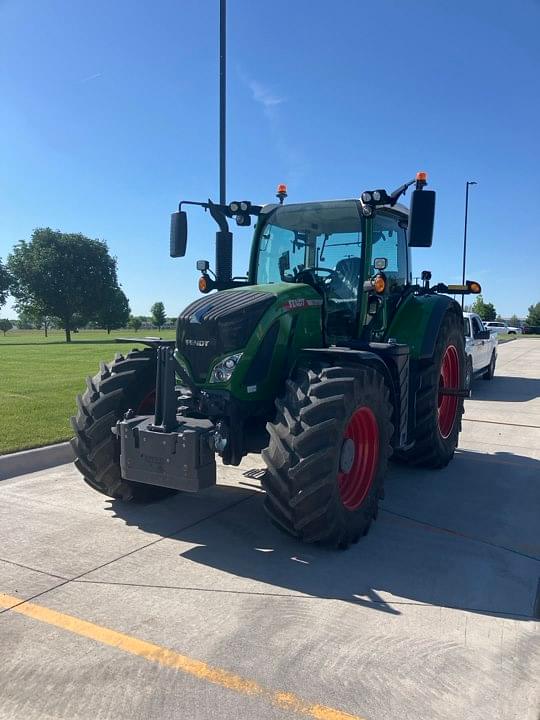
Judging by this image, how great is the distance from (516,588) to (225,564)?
1.97 m

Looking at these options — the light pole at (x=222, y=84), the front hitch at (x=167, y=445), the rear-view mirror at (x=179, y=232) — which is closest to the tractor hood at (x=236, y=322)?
the front hitch at (x=167, y=445)

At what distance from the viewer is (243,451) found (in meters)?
4.55

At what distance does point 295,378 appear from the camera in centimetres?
455

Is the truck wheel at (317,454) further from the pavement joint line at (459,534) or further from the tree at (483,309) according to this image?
the tree at (483,309)

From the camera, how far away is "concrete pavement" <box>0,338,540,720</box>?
268 centimetres

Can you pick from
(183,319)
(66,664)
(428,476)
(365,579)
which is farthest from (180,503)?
(428,476)

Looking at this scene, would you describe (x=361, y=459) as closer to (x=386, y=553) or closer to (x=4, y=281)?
(x=386, y=553)

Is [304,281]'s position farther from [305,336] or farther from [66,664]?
[66,664]

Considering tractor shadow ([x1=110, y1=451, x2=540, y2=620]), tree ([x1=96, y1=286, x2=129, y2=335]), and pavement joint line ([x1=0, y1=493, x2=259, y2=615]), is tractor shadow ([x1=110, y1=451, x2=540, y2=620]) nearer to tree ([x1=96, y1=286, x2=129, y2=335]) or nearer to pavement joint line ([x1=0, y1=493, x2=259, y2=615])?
pavement joint line ([x1=0, y1=493, x2=259, y2=615])

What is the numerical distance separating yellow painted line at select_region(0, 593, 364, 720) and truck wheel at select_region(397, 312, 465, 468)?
3.94m

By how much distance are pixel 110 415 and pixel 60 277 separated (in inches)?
1822

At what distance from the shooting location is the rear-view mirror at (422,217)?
4668 mm

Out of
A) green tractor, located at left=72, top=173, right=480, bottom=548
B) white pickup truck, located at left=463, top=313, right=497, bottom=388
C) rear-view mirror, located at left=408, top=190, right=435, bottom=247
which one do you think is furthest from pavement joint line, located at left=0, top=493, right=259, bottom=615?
white pickup truck, located at left=463, top=313, right=497, bottom=388

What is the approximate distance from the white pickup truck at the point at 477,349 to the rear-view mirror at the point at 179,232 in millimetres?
8347
